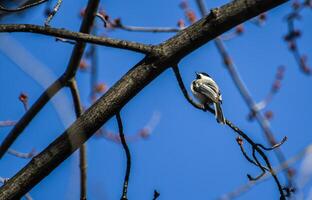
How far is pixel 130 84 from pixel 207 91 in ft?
9.63

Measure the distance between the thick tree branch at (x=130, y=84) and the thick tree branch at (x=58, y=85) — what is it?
62.1 inches

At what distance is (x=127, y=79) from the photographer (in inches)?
108

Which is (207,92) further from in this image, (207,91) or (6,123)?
(6,123)

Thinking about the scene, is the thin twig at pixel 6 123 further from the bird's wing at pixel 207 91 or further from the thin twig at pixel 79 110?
the bird's wing at pixel 207 91

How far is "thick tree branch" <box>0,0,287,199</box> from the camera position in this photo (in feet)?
8.57

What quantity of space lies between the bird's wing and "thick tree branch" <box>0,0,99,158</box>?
1.74m

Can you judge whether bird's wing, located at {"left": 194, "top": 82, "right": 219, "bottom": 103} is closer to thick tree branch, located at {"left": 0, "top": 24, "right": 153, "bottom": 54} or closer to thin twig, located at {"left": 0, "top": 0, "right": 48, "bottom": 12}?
thick tree branch, located at {"left": 0, "top": 24, "right": 153, "bottom": 54}

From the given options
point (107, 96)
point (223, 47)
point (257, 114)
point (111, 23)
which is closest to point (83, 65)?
point (111, 23)

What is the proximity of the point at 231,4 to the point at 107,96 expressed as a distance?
0.89m

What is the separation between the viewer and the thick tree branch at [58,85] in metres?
4.22

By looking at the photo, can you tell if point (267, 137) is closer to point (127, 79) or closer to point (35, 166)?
point (127, 79)

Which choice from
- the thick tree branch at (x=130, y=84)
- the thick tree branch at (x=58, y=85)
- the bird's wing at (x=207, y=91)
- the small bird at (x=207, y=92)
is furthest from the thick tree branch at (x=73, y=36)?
the bird's wing at (x=207, y=91)

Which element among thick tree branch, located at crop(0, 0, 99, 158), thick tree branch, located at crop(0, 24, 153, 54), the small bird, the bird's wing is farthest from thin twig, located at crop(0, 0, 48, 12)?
the bird's wing

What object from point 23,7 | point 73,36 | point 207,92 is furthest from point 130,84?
point 207,92
